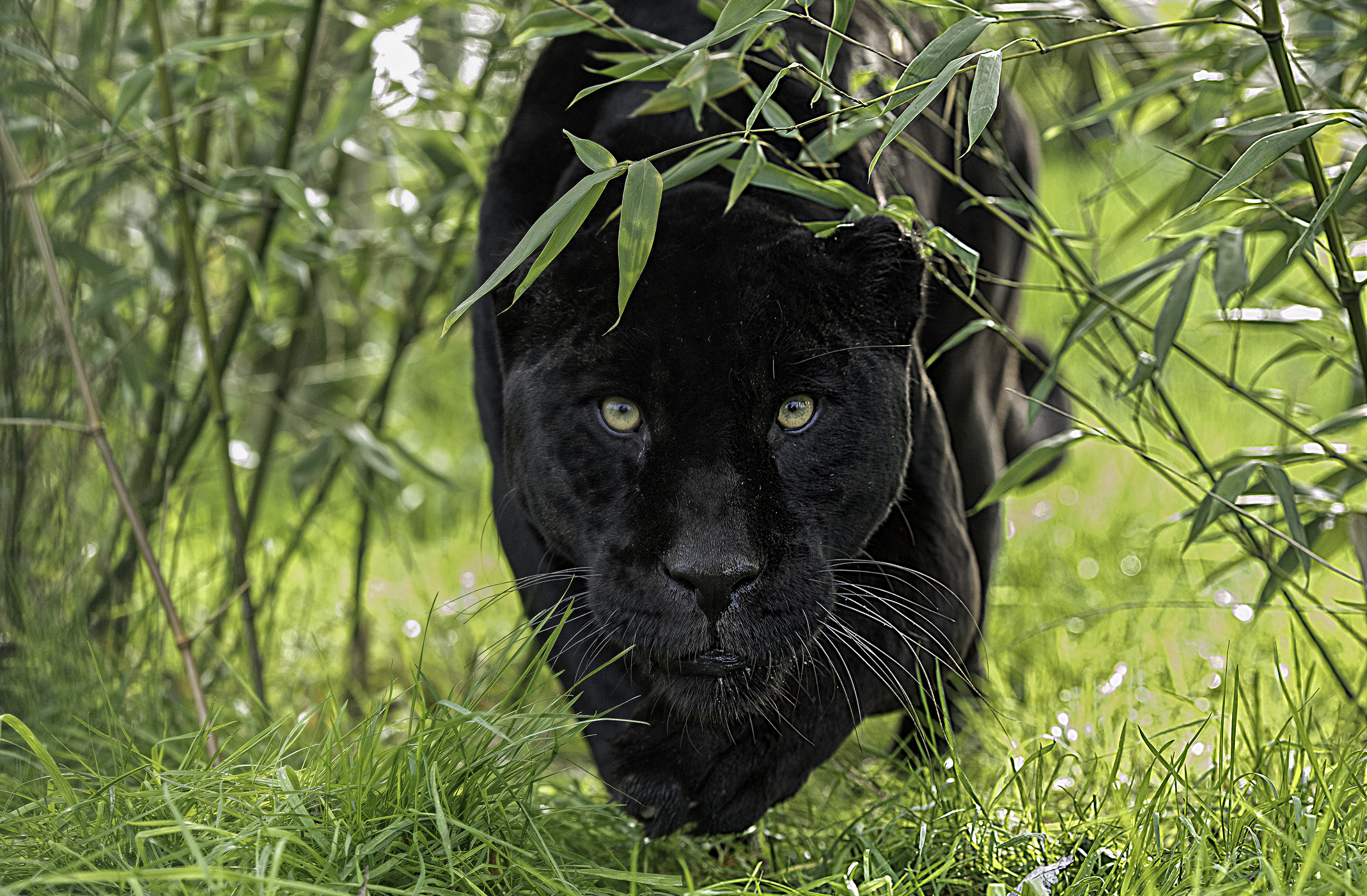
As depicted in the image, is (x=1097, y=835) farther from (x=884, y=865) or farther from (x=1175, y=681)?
(x=1175, y=681)

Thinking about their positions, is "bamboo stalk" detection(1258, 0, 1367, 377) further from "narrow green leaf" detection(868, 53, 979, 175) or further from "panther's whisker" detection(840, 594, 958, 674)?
"panther's whisker" detection(840, 594, 958, 674)

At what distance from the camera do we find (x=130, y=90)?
1639 millimetres

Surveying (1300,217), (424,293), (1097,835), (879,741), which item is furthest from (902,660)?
(424,293)

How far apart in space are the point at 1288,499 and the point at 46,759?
162cm

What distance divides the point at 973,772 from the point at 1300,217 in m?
1.07

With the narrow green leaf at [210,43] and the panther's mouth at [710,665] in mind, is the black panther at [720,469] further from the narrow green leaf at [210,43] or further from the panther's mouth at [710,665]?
the narrow green leaf at [210,43]

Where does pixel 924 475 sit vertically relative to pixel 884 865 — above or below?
above

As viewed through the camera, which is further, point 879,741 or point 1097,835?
point 879,741

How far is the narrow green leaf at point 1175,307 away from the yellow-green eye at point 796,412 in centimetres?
47

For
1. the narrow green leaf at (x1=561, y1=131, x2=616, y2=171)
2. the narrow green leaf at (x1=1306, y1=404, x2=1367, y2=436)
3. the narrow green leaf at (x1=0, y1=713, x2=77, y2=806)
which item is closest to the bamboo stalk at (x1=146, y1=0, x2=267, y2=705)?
the narrow green leaf at (x1=0, y1=713, x2=77, y2=806)

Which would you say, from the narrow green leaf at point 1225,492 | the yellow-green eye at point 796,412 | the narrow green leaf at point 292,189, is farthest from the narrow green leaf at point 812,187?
the narrow green leaf at point 292,189

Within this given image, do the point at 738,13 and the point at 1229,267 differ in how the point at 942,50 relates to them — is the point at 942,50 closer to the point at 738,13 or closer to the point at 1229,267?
the point at 738,13

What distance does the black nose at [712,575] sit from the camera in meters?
1.27

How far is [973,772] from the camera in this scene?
1.95 metres
